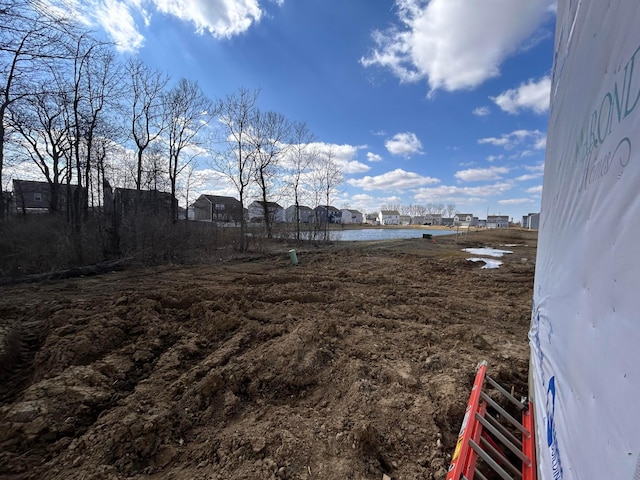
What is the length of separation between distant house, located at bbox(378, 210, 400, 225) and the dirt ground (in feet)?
372

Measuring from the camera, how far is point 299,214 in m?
27.2

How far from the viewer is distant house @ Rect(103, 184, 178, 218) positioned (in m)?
15.8

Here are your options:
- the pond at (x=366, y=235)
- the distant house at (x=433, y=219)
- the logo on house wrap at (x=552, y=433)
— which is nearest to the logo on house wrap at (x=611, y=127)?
the logo on house wrap at (x=552, y=433)

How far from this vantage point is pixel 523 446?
2424 millimetres

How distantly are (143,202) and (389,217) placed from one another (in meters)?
107

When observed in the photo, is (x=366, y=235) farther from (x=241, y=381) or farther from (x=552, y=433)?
(x=552, y=433)

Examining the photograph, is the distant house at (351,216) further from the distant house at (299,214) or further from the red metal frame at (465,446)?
the red metal frame at (465,446)

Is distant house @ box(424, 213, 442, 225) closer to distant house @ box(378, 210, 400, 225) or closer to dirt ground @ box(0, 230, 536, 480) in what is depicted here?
distant house @ box(378, 210, 400, 225)

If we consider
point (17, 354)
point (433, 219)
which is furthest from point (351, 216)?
point (17, 354)

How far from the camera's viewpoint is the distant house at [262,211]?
24050 mm

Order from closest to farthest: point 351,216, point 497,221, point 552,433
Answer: point 552,433 → point 497,221 → point 351,216

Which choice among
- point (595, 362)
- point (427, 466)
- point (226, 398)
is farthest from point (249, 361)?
point (595, 362)

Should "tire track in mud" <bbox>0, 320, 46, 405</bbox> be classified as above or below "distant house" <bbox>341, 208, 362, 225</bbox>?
below

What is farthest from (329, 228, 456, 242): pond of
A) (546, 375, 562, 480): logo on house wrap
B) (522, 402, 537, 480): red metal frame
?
(546, 375, 562, 480): logo on house wrap
